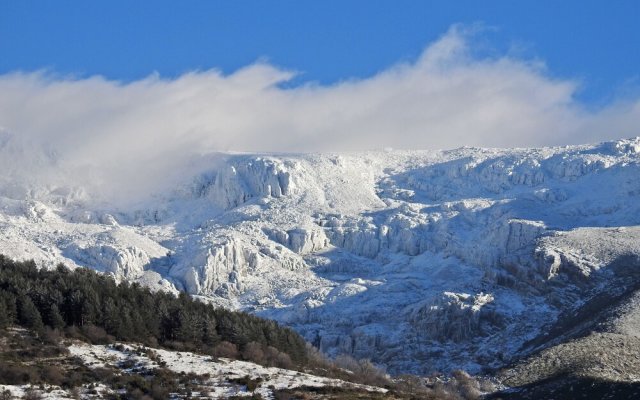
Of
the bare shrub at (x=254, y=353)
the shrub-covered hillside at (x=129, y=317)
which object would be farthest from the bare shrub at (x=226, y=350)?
the bare shrub at (x=254, y=353)

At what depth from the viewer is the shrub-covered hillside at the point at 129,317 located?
124 m

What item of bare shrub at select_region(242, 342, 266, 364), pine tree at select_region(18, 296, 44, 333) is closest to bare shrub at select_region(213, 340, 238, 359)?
bare shrub at select_region(242, 342, 266, 364)

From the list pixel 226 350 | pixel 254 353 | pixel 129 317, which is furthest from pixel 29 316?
pixel 254 353

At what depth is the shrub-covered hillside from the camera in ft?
406

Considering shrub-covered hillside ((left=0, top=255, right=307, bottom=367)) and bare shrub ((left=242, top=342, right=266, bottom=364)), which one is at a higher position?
shrub-covered hillside ((left=0, top=255, right=307, bottom=367))

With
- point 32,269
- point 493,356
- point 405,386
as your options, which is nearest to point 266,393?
point 405,386

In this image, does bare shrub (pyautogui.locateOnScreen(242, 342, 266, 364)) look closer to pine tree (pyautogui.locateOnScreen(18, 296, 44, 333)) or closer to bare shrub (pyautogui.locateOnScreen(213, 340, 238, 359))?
bare shrub (pyautogui.locateOnScreen(213, 340, 238, 359))

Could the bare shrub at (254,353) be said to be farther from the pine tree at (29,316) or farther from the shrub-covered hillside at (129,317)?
the pine tree at (29,316)

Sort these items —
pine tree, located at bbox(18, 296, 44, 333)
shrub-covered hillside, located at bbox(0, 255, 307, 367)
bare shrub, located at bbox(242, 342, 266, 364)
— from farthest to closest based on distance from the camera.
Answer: bare shrub, located at bbox(242, 342, 266, 364) < shrub-covered hillside, located at bbox(0, 255, 307, 367) < pine tree, located at bbox(18, 296, 44, 333)

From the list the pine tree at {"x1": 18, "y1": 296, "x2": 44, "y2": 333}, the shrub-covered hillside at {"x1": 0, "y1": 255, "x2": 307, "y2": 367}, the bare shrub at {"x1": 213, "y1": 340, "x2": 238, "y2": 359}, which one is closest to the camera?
the pine tree at {"x1": 18, "y1": 296, "x2": 44, "y2": 333}

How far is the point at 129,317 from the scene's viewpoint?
12762 centimetres

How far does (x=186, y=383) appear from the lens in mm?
108438

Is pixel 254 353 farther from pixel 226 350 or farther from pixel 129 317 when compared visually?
pixel 129 317

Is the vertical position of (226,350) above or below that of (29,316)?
below
